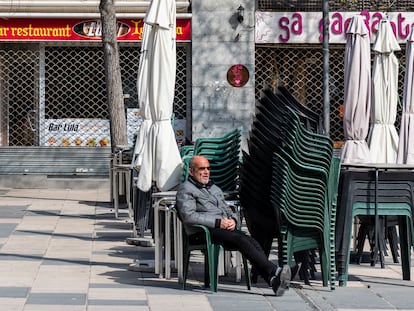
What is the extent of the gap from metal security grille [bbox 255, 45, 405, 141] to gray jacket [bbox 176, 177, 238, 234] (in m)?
13.1

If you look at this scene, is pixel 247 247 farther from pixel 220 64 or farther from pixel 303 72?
pixel 303 72

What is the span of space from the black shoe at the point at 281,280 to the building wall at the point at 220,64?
13.4 m

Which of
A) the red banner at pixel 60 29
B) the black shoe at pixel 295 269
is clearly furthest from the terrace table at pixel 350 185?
the red banner at pixel 60 29

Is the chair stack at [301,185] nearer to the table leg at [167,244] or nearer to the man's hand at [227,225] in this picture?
the man's hand at [227,225]

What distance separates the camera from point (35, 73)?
75.9 feet

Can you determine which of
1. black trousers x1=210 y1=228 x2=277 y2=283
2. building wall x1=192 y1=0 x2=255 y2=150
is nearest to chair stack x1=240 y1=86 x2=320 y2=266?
black trousers x1=210 y1=228 x2=277 y2=283

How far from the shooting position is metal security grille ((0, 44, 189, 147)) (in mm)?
23078

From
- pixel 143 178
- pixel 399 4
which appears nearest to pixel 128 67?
pixel 399 4

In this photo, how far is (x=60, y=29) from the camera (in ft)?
74.3

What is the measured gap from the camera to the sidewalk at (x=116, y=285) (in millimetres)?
9359

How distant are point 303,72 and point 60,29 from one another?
5.06 metres

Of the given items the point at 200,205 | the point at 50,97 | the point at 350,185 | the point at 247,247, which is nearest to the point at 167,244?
the point at 200,205

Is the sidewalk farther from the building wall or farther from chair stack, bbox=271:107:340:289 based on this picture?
the building wall

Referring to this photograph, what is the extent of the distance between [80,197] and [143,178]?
26.9ft
